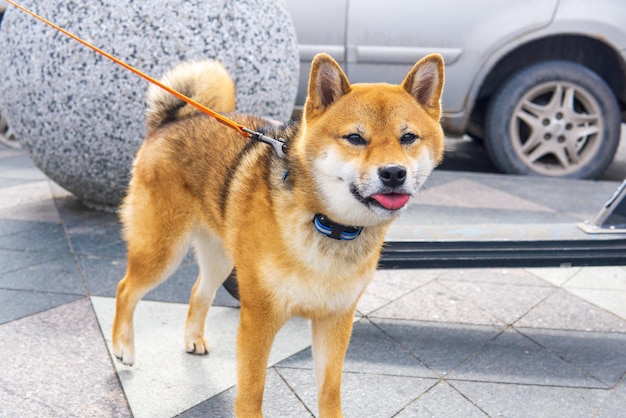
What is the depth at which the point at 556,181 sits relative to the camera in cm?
620

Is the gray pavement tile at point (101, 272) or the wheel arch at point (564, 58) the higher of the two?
the wheel arch at point (564, 58)

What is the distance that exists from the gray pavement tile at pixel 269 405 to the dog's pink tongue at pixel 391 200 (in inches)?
44.0

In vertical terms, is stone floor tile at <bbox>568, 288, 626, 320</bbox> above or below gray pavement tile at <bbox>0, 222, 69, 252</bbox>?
above

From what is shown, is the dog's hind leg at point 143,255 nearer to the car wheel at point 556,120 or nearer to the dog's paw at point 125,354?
the dog's paw at point 125,354

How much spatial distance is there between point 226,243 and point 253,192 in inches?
11.4

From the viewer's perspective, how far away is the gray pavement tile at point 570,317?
147 inches

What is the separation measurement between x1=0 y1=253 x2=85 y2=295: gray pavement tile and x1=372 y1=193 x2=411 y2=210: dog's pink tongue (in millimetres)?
2249

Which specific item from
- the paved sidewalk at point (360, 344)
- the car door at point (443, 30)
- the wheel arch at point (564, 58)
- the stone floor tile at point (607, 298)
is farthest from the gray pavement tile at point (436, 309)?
the wheel arch at point (564, 58)

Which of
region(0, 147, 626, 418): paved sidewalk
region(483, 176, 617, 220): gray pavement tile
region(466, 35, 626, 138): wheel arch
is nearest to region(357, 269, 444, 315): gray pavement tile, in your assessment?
region(0, 147, 626, 418): paved sidewalk

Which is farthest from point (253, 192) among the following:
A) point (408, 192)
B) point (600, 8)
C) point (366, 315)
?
point (600, 8)

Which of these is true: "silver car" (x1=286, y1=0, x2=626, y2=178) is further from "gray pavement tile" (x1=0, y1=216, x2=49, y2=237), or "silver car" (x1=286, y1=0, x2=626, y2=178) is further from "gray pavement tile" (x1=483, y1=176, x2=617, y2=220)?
"gray pavement tile" (x1=0, y1=216, x2=49, y2=237)

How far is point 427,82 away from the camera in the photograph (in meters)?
2.56

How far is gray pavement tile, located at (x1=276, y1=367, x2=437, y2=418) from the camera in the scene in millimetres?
2973

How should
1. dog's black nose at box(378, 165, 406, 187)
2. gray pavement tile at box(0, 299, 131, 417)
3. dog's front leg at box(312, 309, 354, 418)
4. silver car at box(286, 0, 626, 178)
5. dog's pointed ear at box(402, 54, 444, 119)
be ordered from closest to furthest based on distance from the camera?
dog's black nose at box(378, 165, 406, 187) → dog's pointed ear at box(402, 54, 444, 119) → dog's front leg at box(312, 309, 354, 418) → gray pavement tile at box(0, 299, 131, 417) → silver car at box(286, 0, 626, 178)
